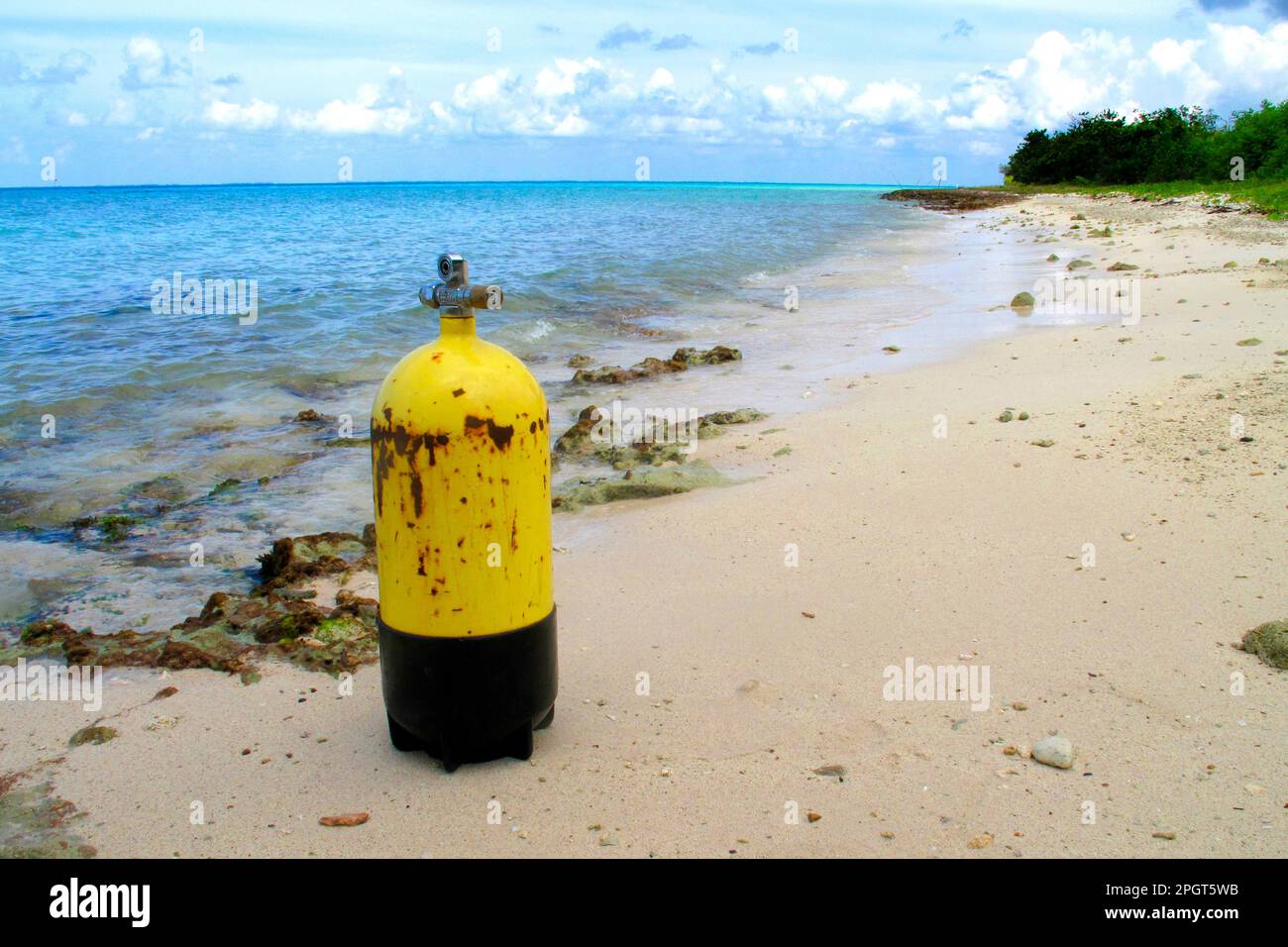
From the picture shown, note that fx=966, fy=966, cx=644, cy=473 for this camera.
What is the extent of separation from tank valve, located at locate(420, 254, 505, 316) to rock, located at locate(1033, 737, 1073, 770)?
7.29 feet

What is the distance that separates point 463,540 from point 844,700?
1.51m

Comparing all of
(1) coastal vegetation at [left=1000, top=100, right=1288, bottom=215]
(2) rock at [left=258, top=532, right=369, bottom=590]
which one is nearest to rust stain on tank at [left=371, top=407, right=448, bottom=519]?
(2) rock at [left=258, top=532, right=369, bottom=590]

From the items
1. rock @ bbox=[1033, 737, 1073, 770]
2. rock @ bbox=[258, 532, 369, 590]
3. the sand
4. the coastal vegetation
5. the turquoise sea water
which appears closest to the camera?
the sand

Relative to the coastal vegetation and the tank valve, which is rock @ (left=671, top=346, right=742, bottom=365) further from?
the coastal vegetation

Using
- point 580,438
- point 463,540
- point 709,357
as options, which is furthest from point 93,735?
point 709,357

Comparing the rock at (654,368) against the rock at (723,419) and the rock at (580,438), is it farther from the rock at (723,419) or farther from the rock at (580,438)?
the rock at (723,419)

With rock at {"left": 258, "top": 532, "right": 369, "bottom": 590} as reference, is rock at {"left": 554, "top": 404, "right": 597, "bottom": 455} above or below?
above

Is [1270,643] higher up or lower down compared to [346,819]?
higher up

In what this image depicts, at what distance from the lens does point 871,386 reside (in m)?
8.98

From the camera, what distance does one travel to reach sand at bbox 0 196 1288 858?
2787 millimetres

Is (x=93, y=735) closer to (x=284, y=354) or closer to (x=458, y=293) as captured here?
(x=458, y=293)

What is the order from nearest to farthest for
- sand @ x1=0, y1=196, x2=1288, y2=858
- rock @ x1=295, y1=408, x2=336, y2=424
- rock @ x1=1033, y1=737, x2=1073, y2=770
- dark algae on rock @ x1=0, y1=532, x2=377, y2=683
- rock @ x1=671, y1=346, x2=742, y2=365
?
sand @ x1=0, y1=196, x2=1288, y2=858, rock @ x1=1033, y1=737, x2=1073, y2=770, dark algae on rock @ x1=0, y1=532, x2=377, y2=683, rock @ x1=295, y1=408, x2=336, y2=424, rock @ x1=671, y1=346, x2=742, y2=365

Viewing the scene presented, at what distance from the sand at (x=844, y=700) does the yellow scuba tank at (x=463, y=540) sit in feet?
0.78

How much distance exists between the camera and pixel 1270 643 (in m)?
3.52
